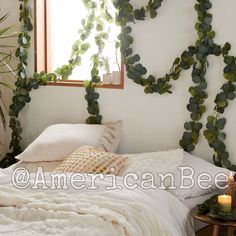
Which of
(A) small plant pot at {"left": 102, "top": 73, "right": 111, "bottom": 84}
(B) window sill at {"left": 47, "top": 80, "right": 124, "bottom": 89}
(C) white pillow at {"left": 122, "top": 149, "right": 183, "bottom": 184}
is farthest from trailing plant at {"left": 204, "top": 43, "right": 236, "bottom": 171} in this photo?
(A) small plant pot at {"left": 102, "top": 73, "right": 111, "bottom": 84}

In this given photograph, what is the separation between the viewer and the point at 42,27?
12.3 ft

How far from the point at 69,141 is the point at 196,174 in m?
0.90

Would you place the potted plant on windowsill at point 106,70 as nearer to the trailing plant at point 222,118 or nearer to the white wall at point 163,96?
the white wall at point 163,96

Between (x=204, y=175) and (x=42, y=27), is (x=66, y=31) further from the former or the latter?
(x=204, y=175)

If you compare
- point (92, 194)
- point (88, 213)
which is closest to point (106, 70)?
point (92, 194)

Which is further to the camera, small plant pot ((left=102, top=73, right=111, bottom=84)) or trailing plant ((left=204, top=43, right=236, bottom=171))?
A: small plant pot ((left=102, top=73, right=111, bottom=84))

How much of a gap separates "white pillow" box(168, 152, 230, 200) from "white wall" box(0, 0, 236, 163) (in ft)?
0.51

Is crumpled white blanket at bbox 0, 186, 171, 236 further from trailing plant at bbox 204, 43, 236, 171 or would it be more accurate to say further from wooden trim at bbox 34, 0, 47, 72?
wooden trim at bbox 34, 0, 47, 72

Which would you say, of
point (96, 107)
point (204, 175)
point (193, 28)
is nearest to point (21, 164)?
point (96, 107)

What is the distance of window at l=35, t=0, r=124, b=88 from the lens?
3412mm

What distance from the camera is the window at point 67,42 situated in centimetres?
341

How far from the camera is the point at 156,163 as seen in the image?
2793 millimetres

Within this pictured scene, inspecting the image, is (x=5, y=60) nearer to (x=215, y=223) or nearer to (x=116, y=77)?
(x=116, y=77)

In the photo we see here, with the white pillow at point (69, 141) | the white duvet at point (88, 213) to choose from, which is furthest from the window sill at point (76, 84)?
the white duvet at point (88, 213)
